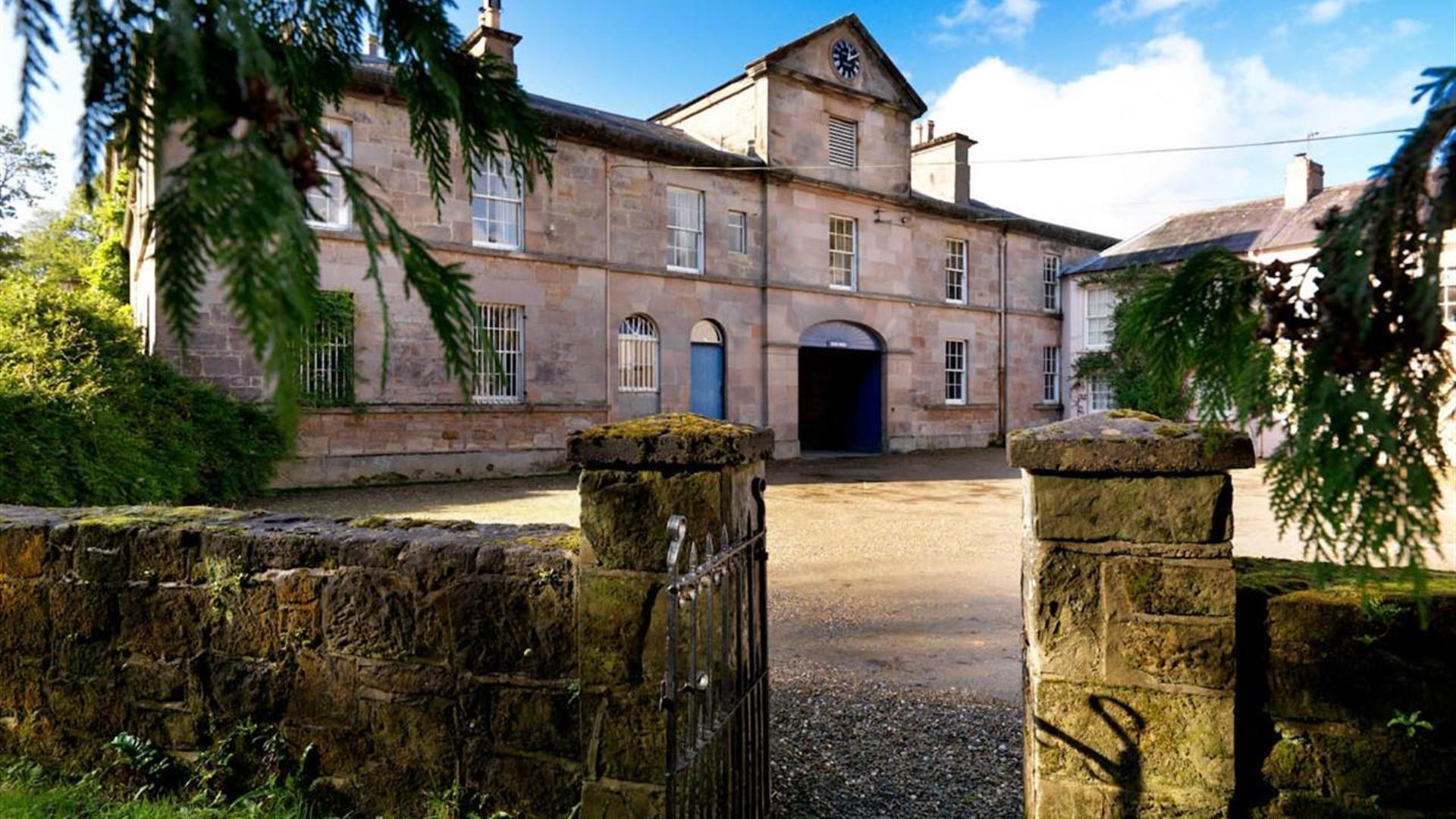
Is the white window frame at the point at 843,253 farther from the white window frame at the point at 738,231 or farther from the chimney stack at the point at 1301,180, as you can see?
the chimney stack at the point at 1301,180

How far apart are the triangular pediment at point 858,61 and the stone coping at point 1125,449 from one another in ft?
59.1

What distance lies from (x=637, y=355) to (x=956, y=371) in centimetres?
1032

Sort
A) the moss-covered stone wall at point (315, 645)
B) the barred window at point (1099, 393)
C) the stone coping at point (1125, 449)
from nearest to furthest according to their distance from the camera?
the stone coping at point (1125, 449)
the moss-covered stone wall at point (315, 645)
the barred window at point (1099, 393)

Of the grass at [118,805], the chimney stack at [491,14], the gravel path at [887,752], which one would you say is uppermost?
the chimney stack at [491,14]

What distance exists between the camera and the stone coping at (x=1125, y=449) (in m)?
2.22

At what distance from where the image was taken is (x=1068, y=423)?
2.49 meters

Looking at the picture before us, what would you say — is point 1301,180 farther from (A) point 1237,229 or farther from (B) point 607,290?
(B) point 607,290

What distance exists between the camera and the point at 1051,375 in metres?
25.8

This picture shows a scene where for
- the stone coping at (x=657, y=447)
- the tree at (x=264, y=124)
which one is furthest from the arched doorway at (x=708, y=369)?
the tree at (x=264, y=124)

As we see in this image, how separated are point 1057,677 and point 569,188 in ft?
50.0

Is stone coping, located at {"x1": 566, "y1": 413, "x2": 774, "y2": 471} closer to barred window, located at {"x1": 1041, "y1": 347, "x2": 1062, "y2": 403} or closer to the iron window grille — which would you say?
the iron window grille

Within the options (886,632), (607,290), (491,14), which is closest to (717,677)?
(886,632)

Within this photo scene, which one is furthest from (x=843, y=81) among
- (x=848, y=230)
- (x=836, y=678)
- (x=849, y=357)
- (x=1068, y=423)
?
(x=1068, y=423)

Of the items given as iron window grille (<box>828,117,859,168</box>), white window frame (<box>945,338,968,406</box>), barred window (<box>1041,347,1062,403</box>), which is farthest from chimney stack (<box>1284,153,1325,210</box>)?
iron window grille (<box>828,117,859,168</box>)
